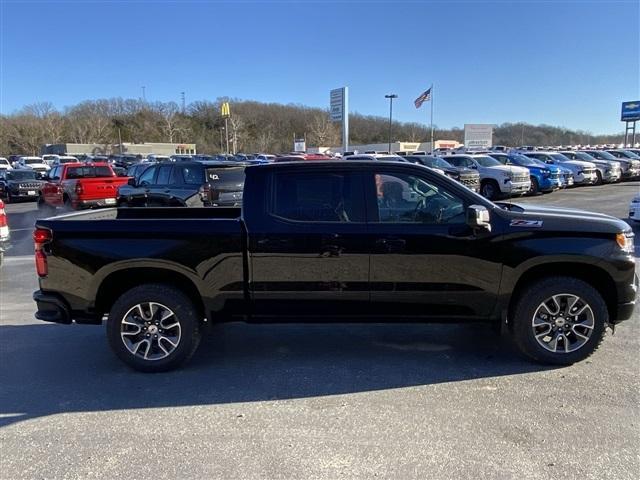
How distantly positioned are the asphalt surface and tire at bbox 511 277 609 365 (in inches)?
5.8

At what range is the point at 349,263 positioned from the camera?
4.31m

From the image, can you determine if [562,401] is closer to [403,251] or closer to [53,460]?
[403,251]

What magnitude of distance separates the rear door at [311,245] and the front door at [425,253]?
0.14 meters

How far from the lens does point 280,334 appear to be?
17.8 feet

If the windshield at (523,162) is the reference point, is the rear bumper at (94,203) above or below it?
below

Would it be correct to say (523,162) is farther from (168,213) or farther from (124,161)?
(124,161)

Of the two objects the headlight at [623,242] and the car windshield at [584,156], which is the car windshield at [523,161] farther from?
the headlight at [623,242]

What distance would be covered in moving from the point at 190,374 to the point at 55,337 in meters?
2.04

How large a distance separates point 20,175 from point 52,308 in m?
23.6

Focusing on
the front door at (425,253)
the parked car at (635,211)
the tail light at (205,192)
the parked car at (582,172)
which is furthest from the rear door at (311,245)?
the parked car at (582,172)

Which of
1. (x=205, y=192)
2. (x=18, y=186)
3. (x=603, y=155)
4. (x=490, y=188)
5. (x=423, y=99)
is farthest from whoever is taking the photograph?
(x=423, y=99)

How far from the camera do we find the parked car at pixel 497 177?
20.4m

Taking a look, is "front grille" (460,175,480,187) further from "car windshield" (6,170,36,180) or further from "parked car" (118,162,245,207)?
"car windshield" (6,170,36,180)

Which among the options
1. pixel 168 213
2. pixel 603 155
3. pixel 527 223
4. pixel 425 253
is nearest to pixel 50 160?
pixel 603 155
